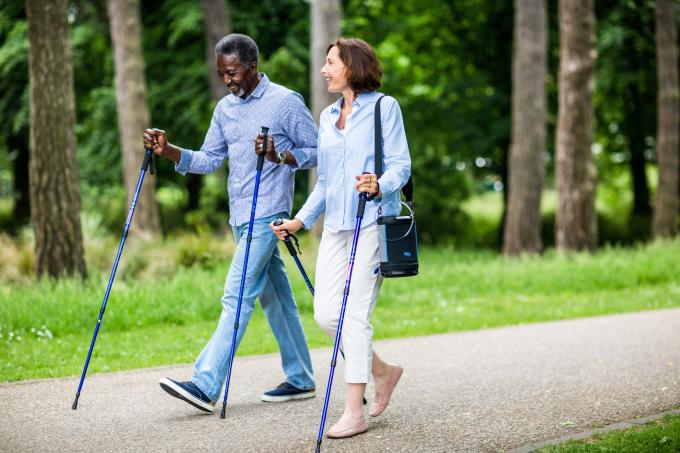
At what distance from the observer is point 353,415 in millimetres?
5488

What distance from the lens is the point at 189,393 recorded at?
5746 mm

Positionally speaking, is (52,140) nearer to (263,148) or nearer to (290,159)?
(290,159)

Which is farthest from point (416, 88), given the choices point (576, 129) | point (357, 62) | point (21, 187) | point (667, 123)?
point (357, 62)

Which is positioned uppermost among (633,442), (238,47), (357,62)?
(238,47)

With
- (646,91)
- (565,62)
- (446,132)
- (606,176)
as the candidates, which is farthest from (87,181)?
(606,176)

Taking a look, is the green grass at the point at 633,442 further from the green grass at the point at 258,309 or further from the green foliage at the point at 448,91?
the green foliage at the point at 448,91

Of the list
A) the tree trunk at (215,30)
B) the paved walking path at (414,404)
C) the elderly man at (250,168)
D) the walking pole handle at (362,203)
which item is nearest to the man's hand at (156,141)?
the elderly man at (250,168)

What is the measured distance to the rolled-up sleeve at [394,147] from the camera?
5438 mm

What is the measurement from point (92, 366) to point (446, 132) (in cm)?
1898

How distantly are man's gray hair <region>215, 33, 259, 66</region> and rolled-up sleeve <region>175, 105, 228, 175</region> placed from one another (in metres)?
0.46

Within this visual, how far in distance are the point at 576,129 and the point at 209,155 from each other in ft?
34.6

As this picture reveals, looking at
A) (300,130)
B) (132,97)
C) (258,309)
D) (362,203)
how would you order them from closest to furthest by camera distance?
1. (362,203)
2. (300,130)
3. (258,309)
4. (132,97)

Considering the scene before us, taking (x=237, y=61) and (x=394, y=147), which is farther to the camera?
(x=237, y=61)

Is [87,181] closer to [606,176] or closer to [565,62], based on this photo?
[565,62]
